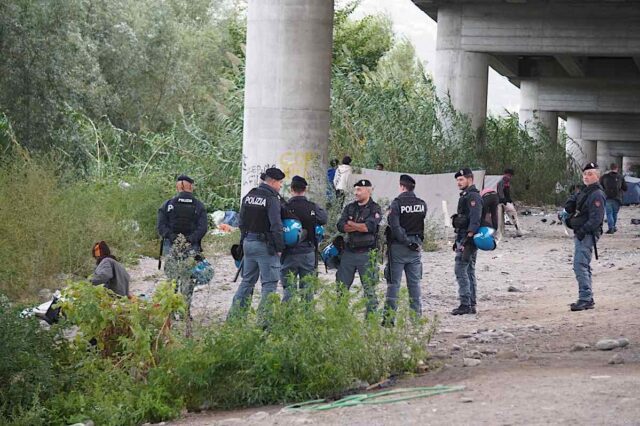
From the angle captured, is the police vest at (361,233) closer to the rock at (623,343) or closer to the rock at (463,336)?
the rock at (463,336)

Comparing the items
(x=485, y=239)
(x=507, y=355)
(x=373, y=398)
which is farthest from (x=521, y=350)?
(x=373, y=398)

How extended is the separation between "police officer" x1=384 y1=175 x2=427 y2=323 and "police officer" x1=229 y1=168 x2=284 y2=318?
1.32m

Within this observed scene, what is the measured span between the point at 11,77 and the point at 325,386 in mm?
14355

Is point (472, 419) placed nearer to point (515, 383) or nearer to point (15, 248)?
point (515, 383)

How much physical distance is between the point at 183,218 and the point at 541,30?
24.8 m

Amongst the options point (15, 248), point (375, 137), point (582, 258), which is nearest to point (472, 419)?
point (582, 258)

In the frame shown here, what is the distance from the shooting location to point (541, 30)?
36.9 m

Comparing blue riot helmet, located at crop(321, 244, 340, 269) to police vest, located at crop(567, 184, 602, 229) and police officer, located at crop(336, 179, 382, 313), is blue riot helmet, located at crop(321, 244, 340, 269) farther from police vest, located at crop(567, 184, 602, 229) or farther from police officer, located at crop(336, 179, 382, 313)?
police vest, located at crop(567, 184, 602, 229)

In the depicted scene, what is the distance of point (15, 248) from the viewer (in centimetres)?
1628

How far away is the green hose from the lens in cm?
954

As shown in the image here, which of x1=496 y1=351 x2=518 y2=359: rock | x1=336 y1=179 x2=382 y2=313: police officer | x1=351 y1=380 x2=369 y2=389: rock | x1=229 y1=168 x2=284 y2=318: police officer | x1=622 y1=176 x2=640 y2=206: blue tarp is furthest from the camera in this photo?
x1=622 y1=176 x2=640 y2=206: blue tarp

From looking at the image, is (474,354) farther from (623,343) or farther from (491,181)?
(491,181)

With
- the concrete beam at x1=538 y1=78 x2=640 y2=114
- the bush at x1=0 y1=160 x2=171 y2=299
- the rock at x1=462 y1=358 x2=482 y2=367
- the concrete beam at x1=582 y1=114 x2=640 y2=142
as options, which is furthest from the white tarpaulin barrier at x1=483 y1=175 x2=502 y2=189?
the concrete beam at x1=582 y1=114 x2=640 y2=142

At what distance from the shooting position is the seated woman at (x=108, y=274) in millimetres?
12055
